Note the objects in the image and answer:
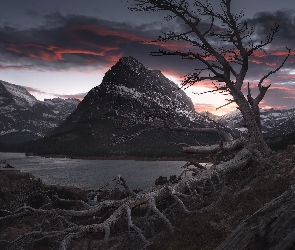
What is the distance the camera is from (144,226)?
8117 mm

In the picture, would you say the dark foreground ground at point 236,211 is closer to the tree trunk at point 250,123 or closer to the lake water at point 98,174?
the tree trunk at point 250,123

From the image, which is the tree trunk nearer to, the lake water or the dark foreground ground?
the dark foreground ground

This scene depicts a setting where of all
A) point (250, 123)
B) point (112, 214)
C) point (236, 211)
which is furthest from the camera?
point (250, 123)

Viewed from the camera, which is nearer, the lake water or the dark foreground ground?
the dark foreground ground

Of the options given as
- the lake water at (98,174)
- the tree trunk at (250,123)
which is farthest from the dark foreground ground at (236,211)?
the lake water at (98,174)

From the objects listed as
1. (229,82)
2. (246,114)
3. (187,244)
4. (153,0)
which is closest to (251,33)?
(229,82)

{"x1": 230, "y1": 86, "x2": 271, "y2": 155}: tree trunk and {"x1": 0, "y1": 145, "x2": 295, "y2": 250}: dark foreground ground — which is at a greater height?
{"x1": 230, "y1": 86, "x2": 271, "y2": 155}: tree trunk

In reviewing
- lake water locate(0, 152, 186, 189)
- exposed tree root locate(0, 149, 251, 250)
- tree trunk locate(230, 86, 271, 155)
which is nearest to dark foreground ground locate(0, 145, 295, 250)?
exposed tree root locate(0, 149, 251, 250)

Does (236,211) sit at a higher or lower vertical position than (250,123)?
lower

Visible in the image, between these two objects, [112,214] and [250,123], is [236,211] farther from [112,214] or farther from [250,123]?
[250,123]

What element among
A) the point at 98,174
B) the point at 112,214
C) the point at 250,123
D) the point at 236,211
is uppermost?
the point at 250,123

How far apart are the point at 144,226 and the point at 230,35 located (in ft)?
21.7

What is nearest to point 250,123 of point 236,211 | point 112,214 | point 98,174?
point 236,211

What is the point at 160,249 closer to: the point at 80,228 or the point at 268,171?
the point at 80,228
